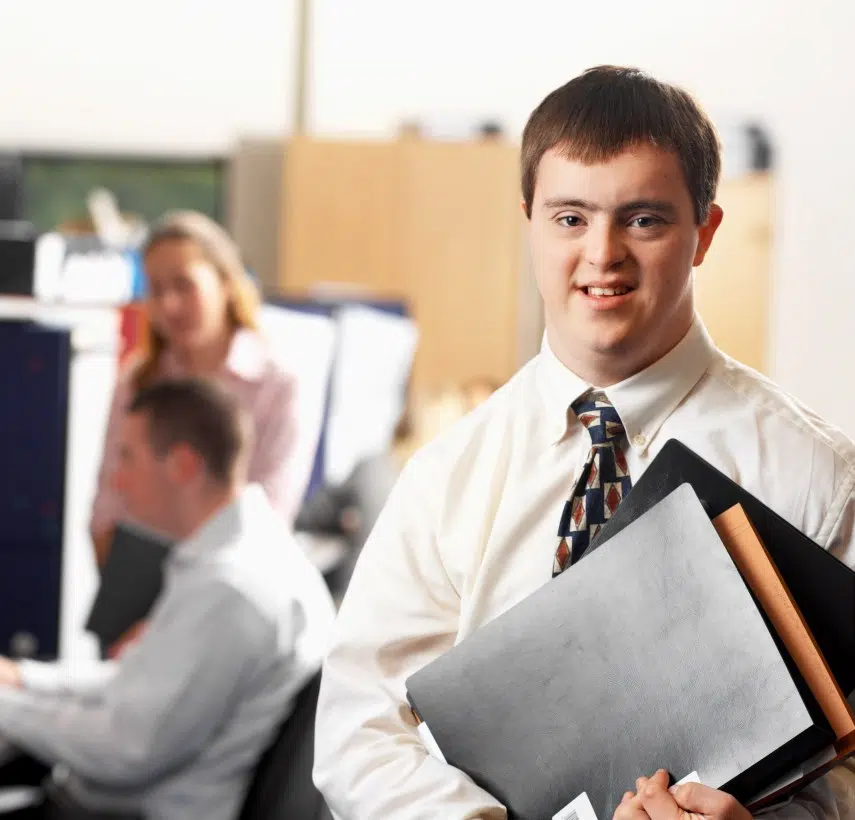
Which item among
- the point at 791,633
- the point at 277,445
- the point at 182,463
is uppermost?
the point at 791,633

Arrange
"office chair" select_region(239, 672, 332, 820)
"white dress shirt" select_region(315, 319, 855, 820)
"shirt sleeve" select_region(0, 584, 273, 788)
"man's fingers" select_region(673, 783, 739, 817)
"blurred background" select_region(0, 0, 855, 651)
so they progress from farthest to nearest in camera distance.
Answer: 1. "blurred background" select_region(0, 0, 855, 651)
2. "shirt sleeve" select_region(0, 584, 273, 788)
3. "office chair" select_region(239, 672, 332, 820)
4. "white dress shirt" select_region(315, 319, 855, 820)
5. "man's fingers" select_region(673, 783, 739, 817)

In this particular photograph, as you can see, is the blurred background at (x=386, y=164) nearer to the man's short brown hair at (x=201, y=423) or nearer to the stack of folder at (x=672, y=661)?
the man's short brown hair at (x=201, y=423)

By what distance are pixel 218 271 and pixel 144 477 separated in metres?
0.83

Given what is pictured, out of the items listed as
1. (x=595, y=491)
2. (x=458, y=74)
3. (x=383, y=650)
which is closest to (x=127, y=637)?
(x=383, y=650)

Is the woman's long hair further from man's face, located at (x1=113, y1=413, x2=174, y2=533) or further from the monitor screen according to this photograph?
the monitor screen

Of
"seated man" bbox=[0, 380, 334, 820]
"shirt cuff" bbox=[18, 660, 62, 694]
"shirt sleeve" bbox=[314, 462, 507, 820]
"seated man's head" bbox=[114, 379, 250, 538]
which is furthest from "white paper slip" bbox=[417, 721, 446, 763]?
"shirt cuff" bbox=[18, 660, 62, 694]

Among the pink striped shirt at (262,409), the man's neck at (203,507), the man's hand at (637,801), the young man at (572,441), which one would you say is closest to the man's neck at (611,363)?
the young man at (572,441)

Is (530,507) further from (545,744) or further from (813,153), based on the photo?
(813,153)

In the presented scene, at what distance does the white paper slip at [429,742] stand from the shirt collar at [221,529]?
0.97 m

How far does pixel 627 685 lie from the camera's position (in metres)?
0.84

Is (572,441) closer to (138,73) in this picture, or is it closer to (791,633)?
(791,633)

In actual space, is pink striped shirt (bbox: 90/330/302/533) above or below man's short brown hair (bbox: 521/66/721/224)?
below

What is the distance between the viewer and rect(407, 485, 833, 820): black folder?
79 cm

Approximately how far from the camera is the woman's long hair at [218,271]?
2.77 metres
